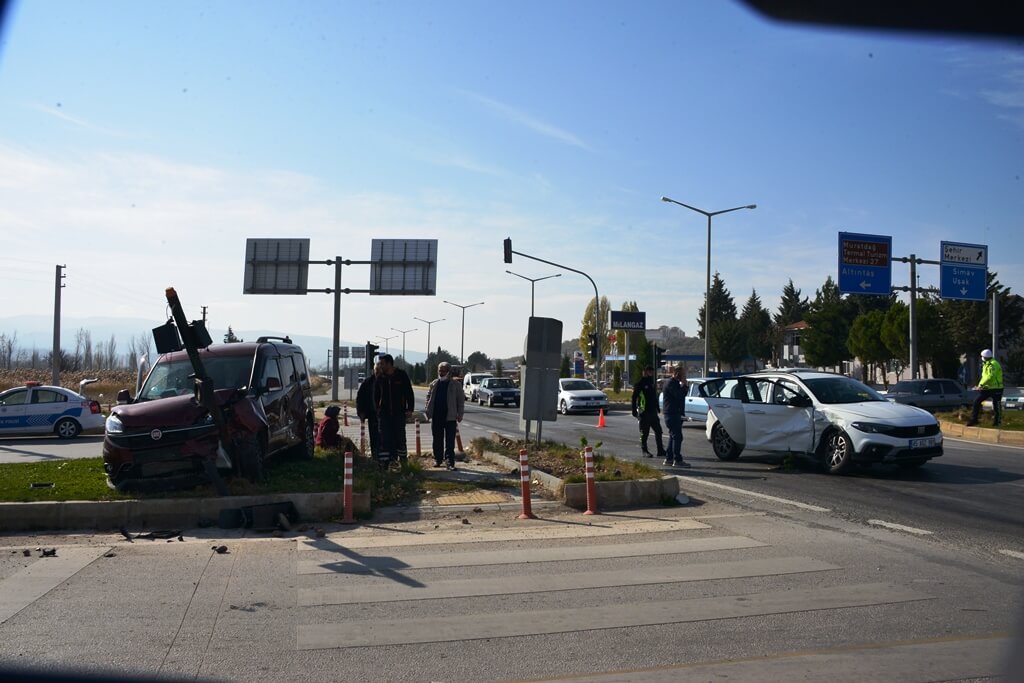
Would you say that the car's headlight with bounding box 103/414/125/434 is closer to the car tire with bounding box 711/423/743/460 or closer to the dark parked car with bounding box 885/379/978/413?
the car tire with bounding box 711/423/743/460

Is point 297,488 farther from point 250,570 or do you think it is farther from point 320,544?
point 250,570

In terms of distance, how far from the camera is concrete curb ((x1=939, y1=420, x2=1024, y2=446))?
2045 centimetres

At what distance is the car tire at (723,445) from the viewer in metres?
16.8

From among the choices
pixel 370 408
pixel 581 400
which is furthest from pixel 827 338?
pixel 370 408

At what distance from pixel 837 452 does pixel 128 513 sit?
10.2 metres

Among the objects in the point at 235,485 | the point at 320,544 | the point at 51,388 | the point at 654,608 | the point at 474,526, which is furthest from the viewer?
the point at 51,388

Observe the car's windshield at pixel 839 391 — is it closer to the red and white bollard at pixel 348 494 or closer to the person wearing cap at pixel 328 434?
the red and white bollard at pixel 348 494

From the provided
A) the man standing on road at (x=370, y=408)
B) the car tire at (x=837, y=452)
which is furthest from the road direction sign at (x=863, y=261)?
the man standing on road at (x=370, y=408)

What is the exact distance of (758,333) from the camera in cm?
10694

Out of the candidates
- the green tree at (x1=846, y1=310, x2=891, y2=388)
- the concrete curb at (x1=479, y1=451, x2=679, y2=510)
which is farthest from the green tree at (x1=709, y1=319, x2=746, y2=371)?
the concrete curb at (x1=479, y1=451, x2=679, y2=510)

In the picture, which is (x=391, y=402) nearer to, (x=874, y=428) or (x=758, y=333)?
(x=874, y=428)

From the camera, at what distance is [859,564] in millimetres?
7895

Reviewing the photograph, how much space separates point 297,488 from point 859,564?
22.0 ft

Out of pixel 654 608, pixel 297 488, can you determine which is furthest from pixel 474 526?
pixel 654 608
